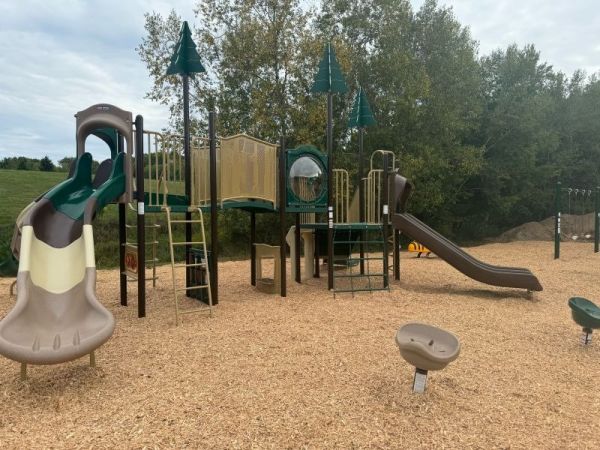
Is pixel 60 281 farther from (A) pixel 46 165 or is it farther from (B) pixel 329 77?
(A) pixel 46 165

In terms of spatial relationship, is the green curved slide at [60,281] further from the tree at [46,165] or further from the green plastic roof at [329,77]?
the tree at [46,165]

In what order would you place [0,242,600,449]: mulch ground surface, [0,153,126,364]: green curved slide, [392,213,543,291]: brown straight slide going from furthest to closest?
[392,213,543,291]: brown straight slide → [0,153,126,364]: green curved slide → [0,242,600,449]: mulch ground surface

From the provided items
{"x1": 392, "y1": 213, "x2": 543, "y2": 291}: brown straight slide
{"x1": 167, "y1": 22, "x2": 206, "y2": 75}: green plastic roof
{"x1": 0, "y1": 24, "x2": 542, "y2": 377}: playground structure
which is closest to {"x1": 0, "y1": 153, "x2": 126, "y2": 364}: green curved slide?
{"x1": 0, "y1": 24, "x2": 542, "y2": 377}: playground structure

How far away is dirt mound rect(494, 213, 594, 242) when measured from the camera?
20.6 m

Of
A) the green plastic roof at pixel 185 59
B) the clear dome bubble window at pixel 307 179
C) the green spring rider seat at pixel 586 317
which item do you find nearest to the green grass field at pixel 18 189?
the green plastic roof at pixel 185 59

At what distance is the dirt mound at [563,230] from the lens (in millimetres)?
20594

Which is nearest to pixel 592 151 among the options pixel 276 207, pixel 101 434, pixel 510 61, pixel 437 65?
pixel 510 61

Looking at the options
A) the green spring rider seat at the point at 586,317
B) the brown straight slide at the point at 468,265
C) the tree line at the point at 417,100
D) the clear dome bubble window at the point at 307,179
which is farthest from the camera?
the tree line at the point at 417,100

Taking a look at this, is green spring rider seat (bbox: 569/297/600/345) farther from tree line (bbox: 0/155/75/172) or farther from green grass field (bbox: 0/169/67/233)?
tree line (bbox: 0/155/75/172)

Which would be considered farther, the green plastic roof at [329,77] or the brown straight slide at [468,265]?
the green plastic roof at [329,77]

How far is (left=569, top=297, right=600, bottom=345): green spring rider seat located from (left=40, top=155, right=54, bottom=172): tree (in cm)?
3477

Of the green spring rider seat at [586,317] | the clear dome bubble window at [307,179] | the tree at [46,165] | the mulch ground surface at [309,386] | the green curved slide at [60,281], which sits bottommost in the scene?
the mulch ground surface at [309,386]

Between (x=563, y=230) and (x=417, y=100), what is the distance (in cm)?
929

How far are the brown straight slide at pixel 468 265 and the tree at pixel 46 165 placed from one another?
31.1 meters
